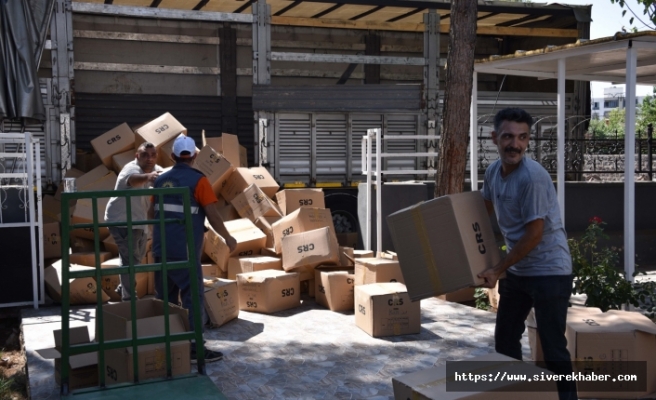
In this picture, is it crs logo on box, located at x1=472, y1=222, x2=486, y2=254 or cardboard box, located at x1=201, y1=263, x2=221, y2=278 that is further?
cardboard box, located at x1=201, y1=263, x2=221, y2=278

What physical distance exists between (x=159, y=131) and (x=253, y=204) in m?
1.58

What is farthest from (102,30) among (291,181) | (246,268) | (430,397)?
(430,397)

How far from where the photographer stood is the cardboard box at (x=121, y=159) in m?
9.16

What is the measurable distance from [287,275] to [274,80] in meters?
4.80

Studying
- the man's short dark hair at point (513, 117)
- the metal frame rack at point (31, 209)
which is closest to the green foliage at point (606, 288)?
the man's short dark hair at point (513, 117)

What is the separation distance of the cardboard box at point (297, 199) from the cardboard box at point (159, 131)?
1.55 m

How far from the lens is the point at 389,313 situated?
6.13 metres

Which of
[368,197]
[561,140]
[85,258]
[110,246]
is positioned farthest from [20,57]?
[561,140]

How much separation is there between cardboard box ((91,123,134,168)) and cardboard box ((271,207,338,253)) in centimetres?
247

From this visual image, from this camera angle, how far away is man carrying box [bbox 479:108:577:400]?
357 cm

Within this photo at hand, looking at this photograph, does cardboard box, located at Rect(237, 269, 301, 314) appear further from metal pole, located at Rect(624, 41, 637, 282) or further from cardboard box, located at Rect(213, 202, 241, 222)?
metal pole, located at Rect(624, 41, 637, 282)

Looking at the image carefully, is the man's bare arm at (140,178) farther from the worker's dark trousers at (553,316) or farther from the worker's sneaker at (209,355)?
the worker's dark trousers at (553,316)

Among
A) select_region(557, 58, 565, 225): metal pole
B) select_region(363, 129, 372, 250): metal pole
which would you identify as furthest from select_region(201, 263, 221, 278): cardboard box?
select_region(557, 58, 565, 225): metal pole

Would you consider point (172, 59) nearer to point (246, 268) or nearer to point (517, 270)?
point (246, 268)
